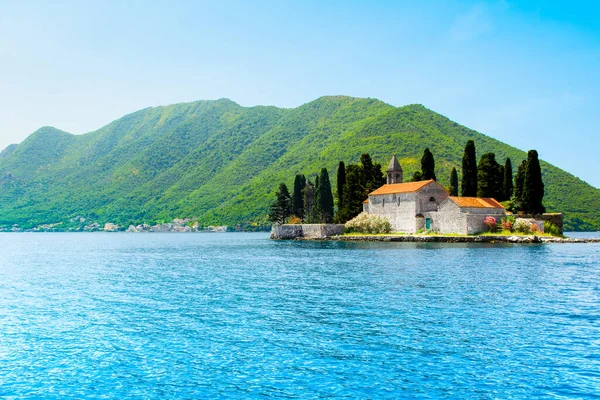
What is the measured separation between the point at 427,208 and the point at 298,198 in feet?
99.3

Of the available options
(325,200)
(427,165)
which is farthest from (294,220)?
(427,165)

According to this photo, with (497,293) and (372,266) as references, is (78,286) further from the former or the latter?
(497,293)

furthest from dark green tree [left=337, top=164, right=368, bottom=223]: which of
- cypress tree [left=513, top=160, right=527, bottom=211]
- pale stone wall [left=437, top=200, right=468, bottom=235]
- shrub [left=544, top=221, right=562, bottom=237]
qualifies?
shrub [left=544, top=221, right=562, bottom=237]

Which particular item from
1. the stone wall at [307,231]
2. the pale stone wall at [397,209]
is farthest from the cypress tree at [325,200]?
the pale stone wall at [397,209]

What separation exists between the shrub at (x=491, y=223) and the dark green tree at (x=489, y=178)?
32.0 ft

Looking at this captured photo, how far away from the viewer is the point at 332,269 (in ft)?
120

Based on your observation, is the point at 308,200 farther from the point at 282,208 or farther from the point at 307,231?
the point at 307,231

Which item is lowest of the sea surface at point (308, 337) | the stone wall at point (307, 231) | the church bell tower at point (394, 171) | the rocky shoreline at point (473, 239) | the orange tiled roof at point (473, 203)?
the sea surface at point (308, 337)

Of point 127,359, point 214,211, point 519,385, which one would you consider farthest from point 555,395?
point 214,211

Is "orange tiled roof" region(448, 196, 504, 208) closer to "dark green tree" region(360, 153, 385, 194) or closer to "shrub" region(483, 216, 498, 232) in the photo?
"shrub" region(483, 216, 498, 232)

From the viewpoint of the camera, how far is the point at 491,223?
65.4m

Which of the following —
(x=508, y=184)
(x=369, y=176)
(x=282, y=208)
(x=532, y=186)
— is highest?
(x=369, y=176)

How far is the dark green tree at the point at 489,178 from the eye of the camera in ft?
244

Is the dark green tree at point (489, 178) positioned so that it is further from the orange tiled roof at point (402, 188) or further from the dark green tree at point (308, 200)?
the dark green tree at point (308, 200)
